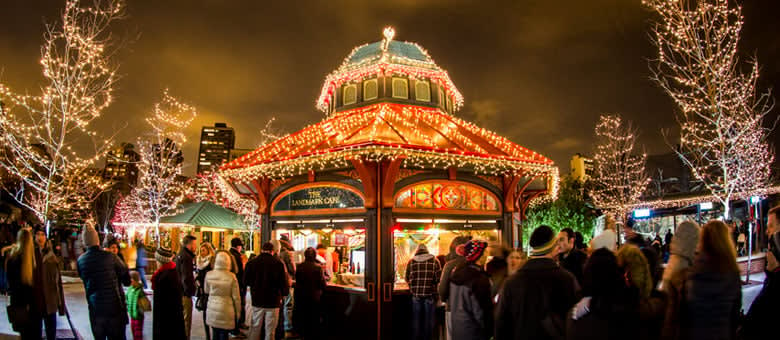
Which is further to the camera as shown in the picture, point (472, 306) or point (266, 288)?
point (266, 288)

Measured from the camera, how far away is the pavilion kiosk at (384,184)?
28.7 feet

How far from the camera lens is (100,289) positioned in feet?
20.7

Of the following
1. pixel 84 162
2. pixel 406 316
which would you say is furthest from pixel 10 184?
pixel 406 316

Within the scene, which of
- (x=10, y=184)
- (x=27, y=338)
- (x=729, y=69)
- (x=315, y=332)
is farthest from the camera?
(x=10, y=184)

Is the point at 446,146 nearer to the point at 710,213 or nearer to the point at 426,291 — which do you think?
the point at 426,291

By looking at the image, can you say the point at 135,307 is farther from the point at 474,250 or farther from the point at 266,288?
the point at 474,250

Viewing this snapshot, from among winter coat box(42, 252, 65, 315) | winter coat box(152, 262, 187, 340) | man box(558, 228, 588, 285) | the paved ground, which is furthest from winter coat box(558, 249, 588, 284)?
winter coat box(42, 252, 65, 315)

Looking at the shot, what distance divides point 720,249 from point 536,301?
1.36m

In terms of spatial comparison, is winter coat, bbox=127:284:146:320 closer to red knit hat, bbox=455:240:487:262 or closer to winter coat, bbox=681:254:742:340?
red knit hat, bbox=455:240:487:262

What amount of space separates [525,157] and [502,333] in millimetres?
6319

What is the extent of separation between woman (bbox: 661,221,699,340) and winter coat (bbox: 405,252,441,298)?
154 inches

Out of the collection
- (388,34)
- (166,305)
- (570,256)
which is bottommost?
(166,305)

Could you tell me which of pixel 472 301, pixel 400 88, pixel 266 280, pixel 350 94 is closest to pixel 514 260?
pixel 472 301

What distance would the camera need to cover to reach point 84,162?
39.3 ft
